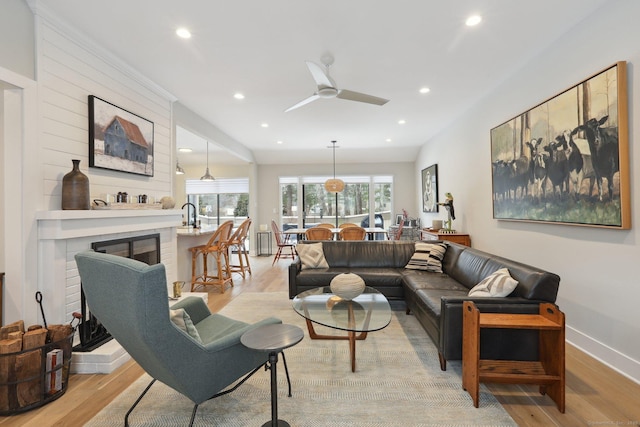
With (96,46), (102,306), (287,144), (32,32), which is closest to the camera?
(102,306)

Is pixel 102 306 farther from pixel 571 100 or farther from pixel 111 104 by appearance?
pixel 571 100

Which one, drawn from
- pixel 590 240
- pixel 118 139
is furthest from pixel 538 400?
pixel 118 139

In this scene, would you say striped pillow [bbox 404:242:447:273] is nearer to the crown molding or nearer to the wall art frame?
the wall art frame

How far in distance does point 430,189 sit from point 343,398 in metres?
5.77

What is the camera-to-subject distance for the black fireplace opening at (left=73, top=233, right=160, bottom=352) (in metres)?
2.51

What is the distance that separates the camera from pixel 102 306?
1.55 meters

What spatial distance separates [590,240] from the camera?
8.32 feet

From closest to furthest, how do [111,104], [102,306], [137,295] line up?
[137,295], [102,306], [111,104]

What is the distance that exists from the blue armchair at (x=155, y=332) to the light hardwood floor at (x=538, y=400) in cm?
46

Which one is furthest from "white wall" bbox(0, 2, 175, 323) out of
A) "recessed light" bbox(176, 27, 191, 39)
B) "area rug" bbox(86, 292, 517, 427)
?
"area rug" bbox(86, 292, 517, 427)

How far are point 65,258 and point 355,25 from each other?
300 cm

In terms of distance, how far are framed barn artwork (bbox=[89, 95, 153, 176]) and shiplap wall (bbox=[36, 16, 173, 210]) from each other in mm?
60

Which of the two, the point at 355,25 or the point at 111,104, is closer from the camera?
the point at 355,25

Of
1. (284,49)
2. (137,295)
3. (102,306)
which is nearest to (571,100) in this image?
→ (284,49)
